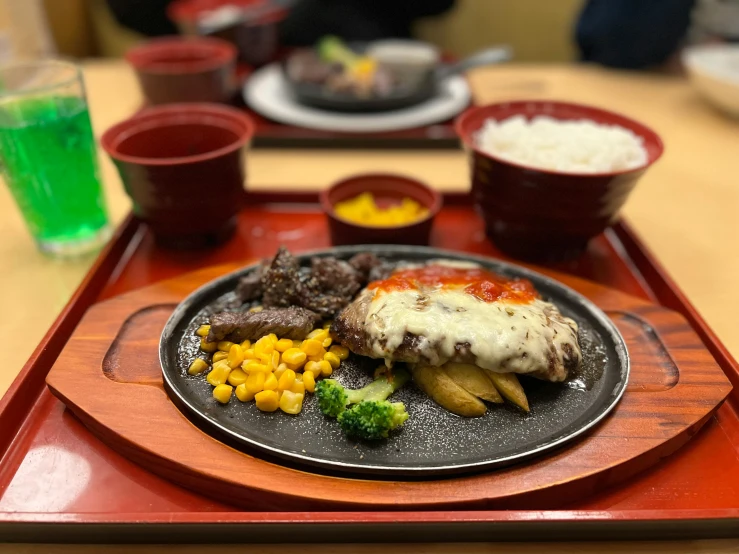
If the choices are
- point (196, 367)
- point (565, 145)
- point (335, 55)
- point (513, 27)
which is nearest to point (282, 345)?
point (196, 367)

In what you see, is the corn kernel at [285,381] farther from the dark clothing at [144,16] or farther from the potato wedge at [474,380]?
the dark clothing at [144,16]

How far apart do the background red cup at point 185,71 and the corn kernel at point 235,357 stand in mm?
2223

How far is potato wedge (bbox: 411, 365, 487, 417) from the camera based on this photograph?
5.32ft

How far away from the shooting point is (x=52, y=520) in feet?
4.40

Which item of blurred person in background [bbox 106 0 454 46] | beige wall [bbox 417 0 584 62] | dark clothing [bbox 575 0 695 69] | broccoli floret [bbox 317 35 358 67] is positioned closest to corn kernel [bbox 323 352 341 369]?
broccoli floret [bbox 317 35 358 67]

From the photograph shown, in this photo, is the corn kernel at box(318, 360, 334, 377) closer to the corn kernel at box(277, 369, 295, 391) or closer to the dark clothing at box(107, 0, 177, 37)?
the corn kernel at box(277, 369, 295, 391)

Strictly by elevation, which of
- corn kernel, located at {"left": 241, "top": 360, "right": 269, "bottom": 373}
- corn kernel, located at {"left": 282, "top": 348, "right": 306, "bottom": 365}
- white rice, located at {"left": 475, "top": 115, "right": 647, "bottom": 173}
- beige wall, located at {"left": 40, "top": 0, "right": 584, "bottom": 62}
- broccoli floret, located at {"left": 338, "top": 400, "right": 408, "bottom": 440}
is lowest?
beige wall, located at {"left": 40, "top": 0, "right": 584, "bottom": 62}

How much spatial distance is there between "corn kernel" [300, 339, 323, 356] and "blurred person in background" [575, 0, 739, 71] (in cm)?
409

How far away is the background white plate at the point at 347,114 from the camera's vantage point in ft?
11.4

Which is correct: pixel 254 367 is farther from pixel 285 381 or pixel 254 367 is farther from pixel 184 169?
pixel 184 169

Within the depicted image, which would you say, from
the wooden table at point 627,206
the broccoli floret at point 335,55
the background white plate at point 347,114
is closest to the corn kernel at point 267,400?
the wooden table at point 627,206

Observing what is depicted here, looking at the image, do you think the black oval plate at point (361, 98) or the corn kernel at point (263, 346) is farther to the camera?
the black oval plate at point (361, 98)

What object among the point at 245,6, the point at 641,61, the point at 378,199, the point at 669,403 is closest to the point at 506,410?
the point at 669,403

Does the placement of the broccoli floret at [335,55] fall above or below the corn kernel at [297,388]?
above
